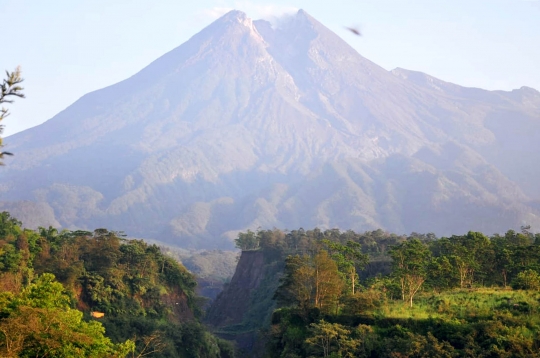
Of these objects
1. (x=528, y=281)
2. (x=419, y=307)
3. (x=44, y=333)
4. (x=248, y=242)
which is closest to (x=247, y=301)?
(x=248, y=242)

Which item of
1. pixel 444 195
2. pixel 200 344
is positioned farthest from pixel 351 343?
pixel 444 195

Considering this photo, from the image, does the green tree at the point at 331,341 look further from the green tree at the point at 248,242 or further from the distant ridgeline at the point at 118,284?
the green tree at the point at 248,242

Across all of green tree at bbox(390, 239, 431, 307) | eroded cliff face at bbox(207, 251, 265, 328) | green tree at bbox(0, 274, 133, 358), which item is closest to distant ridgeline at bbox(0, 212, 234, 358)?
green tree at bbox(0, 274, 133, 358)

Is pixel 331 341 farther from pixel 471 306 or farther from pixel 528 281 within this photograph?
pixel 528 281

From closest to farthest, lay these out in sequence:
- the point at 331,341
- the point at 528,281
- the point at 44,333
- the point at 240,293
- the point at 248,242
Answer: the point at 44,333, the point at 331,341, the point at 528,281, the point at 240,293, the point at 248,242

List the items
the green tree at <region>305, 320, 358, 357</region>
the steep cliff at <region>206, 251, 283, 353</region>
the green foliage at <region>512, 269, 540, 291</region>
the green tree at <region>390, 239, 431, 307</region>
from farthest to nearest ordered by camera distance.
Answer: the steep cliff at <region>206, 251, 283, 353</region> < the green tree at <region>390, 239, 431, 307</region> < the green foliage at <region>512, 269, 540, 291</region> < the green tree at <region>305, 320, 358, 357</region>

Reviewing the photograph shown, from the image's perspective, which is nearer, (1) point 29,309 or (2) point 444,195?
(1) point 29,309

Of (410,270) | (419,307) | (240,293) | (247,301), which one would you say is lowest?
(247,301)

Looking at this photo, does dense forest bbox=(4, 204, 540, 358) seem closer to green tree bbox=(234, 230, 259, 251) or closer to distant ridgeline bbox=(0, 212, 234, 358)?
distant ridgeline bbox=(0, 212, 234, 358)

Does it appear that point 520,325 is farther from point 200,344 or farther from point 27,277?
point 27,277
